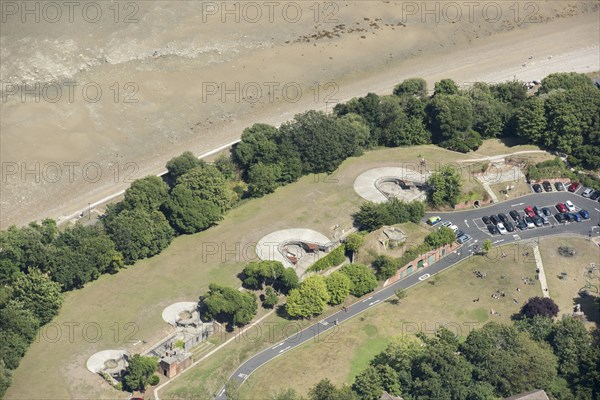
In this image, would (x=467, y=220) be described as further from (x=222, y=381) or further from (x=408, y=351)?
(x=222, y=381)

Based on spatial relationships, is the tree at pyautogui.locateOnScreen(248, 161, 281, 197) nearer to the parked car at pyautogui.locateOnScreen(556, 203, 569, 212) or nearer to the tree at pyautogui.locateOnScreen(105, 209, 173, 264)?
the tree at pyautogui.locateOnScreen(105, 209, 173, 264)

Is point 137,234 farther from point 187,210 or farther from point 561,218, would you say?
point 561,218

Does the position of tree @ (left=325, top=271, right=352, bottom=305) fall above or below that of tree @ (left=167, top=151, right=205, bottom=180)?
below

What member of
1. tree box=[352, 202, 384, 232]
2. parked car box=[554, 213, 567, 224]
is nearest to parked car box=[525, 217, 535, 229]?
parked car box=[554, 213, 567, 224]

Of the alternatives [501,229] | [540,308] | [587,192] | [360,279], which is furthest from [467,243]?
[587,192]

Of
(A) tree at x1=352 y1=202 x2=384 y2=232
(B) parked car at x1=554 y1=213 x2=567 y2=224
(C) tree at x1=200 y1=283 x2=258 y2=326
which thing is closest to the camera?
(C) tree at x1=200 y1=283 x2=258 y2=326

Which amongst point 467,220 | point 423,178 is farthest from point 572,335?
point 423,178
